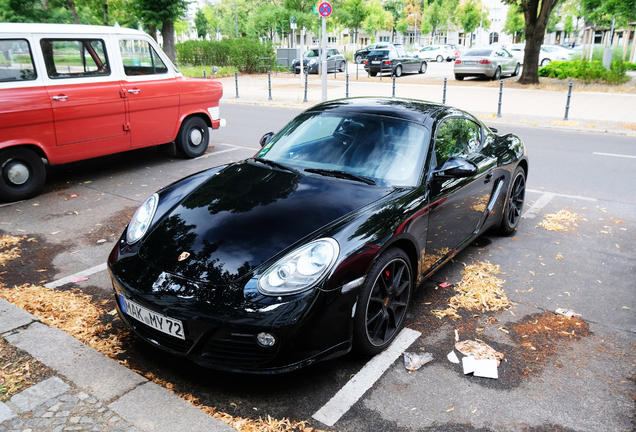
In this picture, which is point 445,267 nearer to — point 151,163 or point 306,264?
point 306,264

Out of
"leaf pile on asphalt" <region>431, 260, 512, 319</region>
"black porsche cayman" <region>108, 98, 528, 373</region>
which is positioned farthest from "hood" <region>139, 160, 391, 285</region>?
"leaf pile on asphalt" <region>431, 260, 512, 319</region>

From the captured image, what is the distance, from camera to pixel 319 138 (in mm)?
4250

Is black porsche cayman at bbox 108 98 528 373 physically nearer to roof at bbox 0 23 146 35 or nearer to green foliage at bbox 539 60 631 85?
roof at bbox 0 23 146 35

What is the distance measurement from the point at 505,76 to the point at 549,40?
69.9 m

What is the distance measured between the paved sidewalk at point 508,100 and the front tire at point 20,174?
35.2ft

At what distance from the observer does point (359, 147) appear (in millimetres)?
3988

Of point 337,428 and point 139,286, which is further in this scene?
point 139,286

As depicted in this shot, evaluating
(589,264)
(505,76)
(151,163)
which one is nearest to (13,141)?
(151,163)

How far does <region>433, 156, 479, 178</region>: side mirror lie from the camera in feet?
12.5

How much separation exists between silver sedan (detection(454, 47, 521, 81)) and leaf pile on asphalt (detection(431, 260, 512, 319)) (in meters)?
21.6

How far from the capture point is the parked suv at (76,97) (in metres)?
6.41

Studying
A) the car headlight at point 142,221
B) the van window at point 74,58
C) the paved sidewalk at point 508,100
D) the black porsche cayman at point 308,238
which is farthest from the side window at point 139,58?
the paved sidewalk at point 508,100

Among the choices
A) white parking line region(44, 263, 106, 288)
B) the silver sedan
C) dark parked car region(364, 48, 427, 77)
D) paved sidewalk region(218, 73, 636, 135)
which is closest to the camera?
white parking line region(44, 263, 106, 288)

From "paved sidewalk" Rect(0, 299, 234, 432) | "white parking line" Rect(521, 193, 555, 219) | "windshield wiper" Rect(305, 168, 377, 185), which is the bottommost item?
"white parking line" Rect(521, 193, 555, 219)
